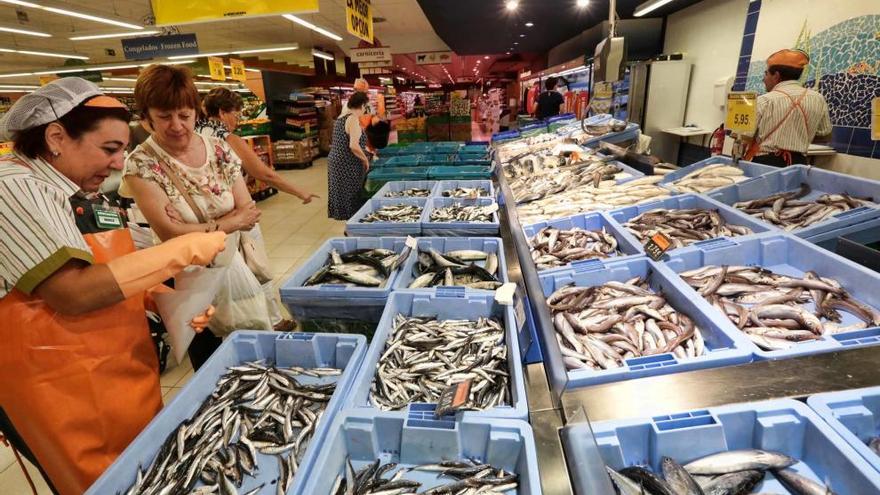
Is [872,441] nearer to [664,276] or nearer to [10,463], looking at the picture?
[664,276]

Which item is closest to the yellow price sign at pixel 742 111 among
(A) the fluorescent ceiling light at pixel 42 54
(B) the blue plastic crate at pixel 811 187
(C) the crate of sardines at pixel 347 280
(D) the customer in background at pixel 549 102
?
(B) the blue plastic crate at pixel 811 187

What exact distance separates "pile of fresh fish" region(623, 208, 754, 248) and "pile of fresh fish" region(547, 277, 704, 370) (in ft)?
2.14

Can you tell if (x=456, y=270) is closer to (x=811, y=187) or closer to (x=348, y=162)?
(x=811, y=187)

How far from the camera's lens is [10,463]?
269 centimetres

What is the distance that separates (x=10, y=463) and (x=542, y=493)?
11.8ft

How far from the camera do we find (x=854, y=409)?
3.90 ft

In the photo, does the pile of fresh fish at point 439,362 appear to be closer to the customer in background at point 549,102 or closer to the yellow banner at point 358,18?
the yellow banner at point 358,18

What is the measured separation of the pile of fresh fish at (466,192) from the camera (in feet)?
13.8

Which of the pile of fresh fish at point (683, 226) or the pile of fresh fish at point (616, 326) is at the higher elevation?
the pile of fresh fish at point (683, 226)

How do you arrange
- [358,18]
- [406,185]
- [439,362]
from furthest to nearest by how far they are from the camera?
[358,18], [406,185], [439,362]

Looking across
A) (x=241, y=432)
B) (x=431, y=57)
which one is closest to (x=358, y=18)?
(x=241, y=432)

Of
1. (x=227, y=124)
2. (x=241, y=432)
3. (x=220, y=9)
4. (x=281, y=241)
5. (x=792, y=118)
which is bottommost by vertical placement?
(x=281, y=241)

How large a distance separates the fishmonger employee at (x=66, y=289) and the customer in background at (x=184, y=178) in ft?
1.82

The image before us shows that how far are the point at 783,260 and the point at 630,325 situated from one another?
118 cm
